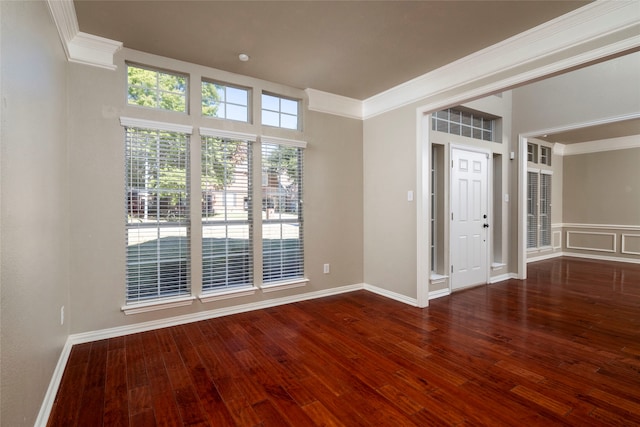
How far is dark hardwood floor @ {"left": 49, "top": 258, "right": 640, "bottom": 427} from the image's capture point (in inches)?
73.1

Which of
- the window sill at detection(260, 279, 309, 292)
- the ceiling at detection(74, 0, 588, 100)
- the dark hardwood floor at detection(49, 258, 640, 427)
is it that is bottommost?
the dark hardwood floor at detection(49, 258, 640, 427)

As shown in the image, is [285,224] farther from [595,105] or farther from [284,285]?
[595,105]

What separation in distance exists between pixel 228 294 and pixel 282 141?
2006mm

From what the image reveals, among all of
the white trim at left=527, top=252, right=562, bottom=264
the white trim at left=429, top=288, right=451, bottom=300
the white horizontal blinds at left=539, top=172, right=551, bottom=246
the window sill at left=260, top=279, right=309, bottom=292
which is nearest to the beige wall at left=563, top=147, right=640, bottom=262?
the white trim at left=527, top=252, right=562, bottom=264

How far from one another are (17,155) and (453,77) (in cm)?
373

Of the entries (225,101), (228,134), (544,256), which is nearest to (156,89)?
(225,101)

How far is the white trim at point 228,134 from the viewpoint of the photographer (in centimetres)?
337

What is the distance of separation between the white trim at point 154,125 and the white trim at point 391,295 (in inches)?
127

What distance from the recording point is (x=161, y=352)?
8.66 ft

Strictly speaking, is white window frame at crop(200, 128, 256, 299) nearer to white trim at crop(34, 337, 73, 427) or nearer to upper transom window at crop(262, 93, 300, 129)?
upper transom window at crop(262, 93, 300, 129)

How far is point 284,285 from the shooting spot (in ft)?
12.9

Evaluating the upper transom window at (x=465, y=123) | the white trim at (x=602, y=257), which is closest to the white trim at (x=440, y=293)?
the upper transom window at (x=465, y=123)

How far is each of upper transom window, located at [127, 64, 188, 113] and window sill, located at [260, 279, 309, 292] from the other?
2291 millimetres

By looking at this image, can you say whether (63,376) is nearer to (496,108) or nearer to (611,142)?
(496,108)
